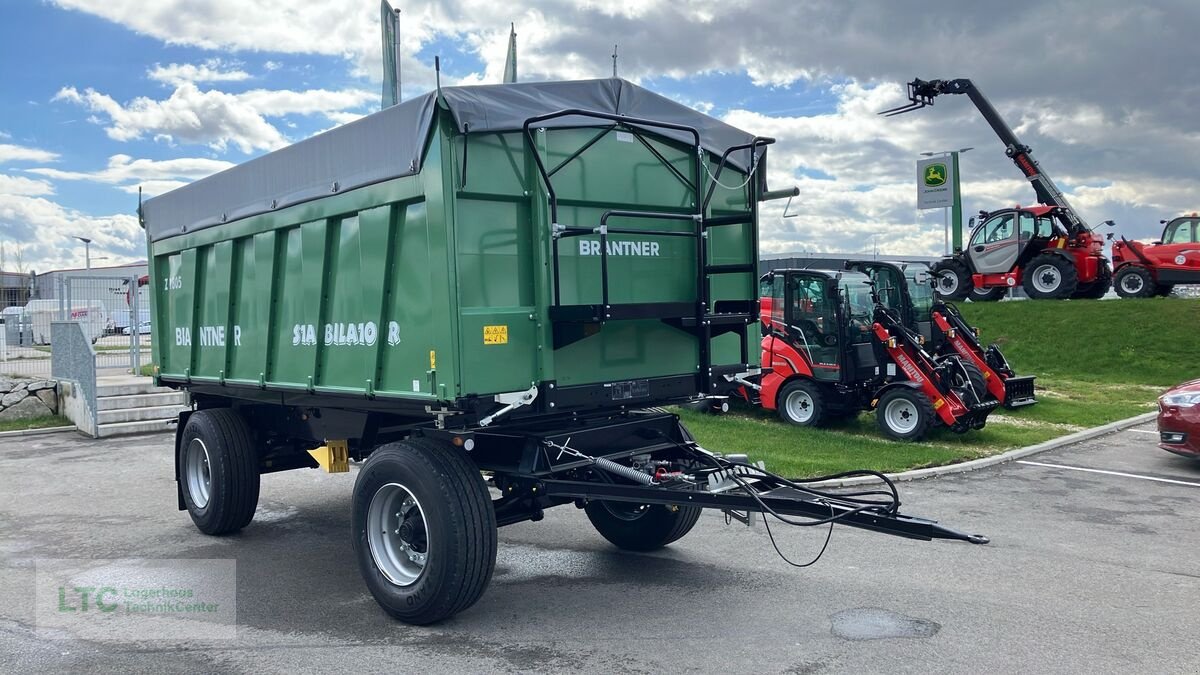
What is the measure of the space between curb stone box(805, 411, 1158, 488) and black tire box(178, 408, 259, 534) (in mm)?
4878

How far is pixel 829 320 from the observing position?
13.1 m

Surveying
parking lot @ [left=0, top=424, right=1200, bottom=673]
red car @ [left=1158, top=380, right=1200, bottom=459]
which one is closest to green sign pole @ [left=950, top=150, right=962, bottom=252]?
red car @ [left=1158, top=380, right=1200, bottom=459]

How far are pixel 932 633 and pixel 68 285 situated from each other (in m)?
16.8

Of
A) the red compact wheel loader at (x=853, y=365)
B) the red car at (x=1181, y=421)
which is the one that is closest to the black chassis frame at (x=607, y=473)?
the red compact wheel loader at (x=853, y=365)

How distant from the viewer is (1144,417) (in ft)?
47.8

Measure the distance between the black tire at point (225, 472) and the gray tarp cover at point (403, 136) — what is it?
1.71 m

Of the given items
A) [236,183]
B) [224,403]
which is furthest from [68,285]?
[236,183]

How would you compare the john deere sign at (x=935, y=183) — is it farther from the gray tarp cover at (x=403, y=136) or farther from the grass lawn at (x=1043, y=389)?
the gray tarp cover at (x=403, y=136)

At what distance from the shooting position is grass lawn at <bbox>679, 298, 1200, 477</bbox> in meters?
11.3

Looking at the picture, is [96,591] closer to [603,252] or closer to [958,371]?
[603,252]

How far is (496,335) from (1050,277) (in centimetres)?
2266

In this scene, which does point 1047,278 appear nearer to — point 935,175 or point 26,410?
point 935,175

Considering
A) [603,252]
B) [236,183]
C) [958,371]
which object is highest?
[236,183]

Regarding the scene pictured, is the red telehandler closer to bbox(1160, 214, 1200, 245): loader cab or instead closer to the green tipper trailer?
bbox(1160, 214, 1200, 245): loader cab
